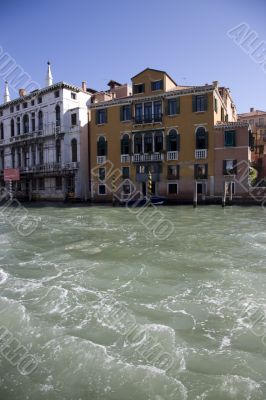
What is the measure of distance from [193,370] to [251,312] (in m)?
1.89

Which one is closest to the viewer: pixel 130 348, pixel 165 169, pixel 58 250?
pixel 130 348

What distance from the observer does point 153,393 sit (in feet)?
11.9

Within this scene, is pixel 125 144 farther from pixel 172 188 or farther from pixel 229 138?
pixel 229 138

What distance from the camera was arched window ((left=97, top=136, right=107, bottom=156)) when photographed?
2981 centimetres

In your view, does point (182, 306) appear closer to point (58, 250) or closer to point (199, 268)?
point (199, 268)

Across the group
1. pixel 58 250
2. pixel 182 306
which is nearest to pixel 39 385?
pixel 182 306

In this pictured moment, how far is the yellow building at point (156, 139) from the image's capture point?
25.6m

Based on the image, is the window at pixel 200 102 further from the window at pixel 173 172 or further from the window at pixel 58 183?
the window at pixel 58 183

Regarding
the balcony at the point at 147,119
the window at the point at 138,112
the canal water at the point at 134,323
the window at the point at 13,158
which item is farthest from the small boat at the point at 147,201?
the window at the point at 13,158

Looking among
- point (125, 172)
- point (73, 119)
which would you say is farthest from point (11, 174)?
point (125, 172)

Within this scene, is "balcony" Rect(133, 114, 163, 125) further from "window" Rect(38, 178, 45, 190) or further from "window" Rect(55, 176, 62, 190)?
"window" Rect(38, 178, 45, 190)

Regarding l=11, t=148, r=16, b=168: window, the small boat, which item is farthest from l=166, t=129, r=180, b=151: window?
l=11, t=148, r=16, b=168: window

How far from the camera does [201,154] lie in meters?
25.7

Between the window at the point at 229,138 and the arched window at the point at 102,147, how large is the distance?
10.7m
